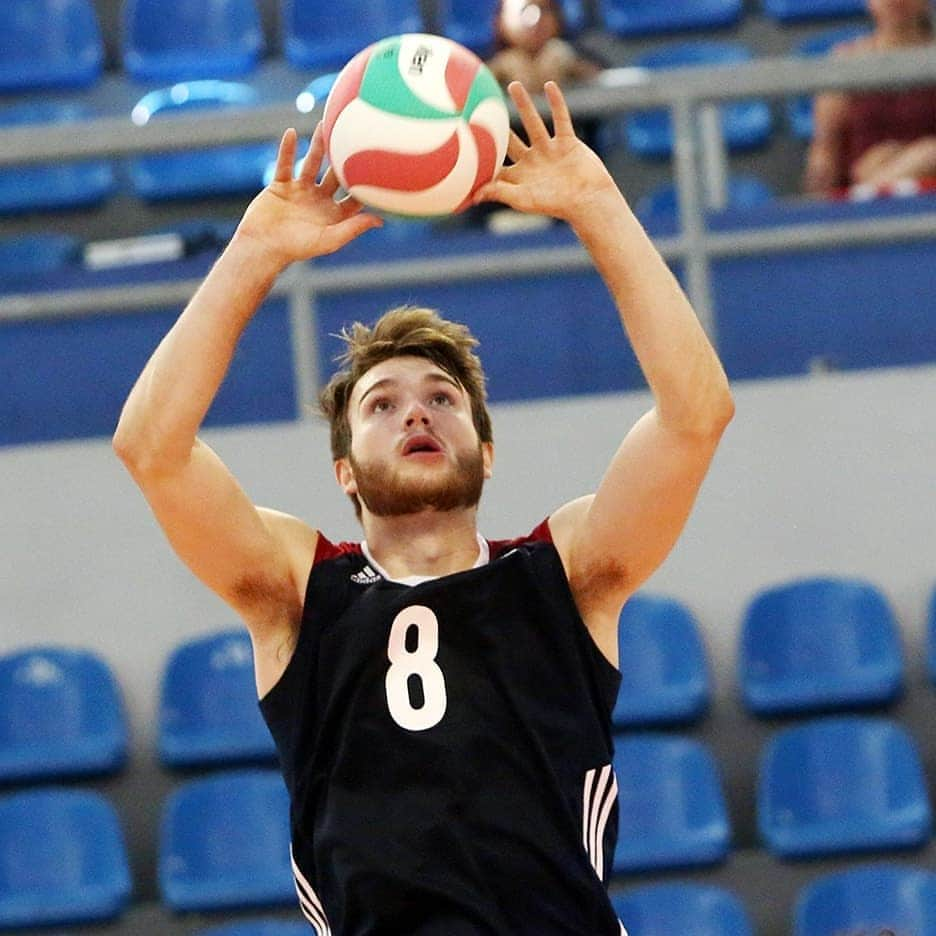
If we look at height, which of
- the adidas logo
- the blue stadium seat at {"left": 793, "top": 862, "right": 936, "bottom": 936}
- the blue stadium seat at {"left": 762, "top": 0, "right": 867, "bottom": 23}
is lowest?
the blue stadium seat at {"left": 793, "top": 862, "right": 936, "bottom": 936}

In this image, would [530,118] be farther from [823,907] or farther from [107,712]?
[107,712]

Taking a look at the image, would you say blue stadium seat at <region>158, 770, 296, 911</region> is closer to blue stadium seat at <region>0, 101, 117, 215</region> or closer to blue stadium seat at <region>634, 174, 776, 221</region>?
blue stadium seat at <region>634, 174, 776, 221</region>

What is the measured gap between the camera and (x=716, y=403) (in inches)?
127

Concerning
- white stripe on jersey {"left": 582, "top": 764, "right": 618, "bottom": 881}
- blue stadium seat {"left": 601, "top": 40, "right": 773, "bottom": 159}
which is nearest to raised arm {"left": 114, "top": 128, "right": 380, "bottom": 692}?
white stripe on jersey {"left": 582, "top": 764, "right": 618, "bottom": 881}

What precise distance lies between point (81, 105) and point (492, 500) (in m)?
3.29

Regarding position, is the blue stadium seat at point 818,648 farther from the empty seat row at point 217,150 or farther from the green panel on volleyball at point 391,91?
the green panel on volleyball at point 391,91

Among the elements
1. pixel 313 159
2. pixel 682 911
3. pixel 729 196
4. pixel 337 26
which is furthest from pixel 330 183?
pixel 337 26

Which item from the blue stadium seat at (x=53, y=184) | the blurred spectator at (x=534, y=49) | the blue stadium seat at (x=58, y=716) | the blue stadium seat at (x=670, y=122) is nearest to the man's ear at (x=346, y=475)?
the blue stadium seat at (x=58, y=716)

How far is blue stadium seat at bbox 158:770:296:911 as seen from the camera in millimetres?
5586

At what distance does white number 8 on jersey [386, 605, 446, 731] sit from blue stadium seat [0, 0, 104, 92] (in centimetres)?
570

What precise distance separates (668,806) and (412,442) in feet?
8.28

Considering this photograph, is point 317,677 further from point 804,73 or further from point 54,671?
point 804,73

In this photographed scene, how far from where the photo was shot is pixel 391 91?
3219mm

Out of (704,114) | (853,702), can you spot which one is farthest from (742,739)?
Answer: (704,114)
